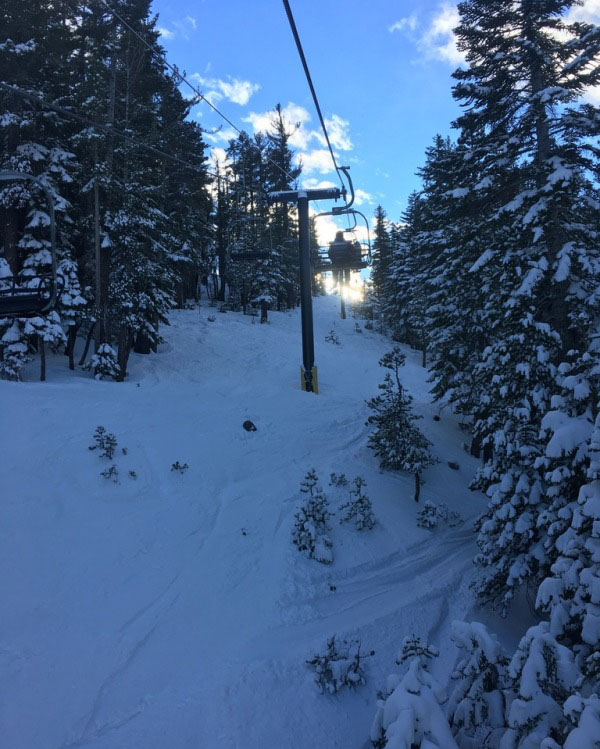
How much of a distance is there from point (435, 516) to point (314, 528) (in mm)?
3599

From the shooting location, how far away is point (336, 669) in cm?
592

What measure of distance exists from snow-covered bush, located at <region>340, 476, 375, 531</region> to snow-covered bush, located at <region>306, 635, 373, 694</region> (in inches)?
136

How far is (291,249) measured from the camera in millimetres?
41875

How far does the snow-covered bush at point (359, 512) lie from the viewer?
9734 mm

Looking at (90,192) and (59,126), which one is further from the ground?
(59,126)

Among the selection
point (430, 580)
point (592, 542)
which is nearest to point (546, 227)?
point (592, 542)

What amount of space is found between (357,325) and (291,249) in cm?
1058

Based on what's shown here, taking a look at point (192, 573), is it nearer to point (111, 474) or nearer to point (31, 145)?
point (111, 474)

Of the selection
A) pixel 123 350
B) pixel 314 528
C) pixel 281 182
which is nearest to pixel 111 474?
pixel 314 528

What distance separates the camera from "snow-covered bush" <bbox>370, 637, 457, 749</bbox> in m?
3.40

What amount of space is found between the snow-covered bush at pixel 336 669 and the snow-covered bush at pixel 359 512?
3455mm

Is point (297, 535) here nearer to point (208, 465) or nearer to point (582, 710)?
point (208, 465)

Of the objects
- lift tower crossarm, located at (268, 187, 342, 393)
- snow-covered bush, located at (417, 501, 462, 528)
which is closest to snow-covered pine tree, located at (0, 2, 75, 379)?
lift tower crossarm, located at (268, 187, 342, 393)

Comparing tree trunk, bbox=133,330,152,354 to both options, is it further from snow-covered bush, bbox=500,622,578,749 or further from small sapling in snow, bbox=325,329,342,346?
snow-covered bush, bbox=500,622,578,749
